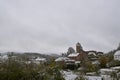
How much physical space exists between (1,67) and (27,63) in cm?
105

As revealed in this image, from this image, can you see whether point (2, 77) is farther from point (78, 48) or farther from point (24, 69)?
point (78, 48)

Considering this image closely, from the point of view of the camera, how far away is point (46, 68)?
883cm

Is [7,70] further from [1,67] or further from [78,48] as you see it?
[78,48]

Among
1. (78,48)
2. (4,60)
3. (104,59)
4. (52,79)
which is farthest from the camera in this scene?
(78,48)

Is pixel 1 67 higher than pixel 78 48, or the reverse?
pixel 78 48

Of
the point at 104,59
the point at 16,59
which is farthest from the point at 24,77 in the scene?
the point at 104,59

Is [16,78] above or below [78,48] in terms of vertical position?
→ below

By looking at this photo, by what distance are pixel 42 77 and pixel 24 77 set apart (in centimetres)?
74

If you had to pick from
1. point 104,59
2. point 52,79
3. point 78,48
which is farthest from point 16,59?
point 78,48

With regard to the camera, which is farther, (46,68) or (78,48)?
(78,48)

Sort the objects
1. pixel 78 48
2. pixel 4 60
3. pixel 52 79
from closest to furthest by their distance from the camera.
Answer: pixel 52 79, pixel 4 60, pixel 78 48

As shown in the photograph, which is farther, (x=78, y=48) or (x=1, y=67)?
(x=78, y=48)

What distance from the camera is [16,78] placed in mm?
8781

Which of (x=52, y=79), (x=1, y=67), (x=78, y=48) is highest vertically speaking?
(x=78, y=48)
